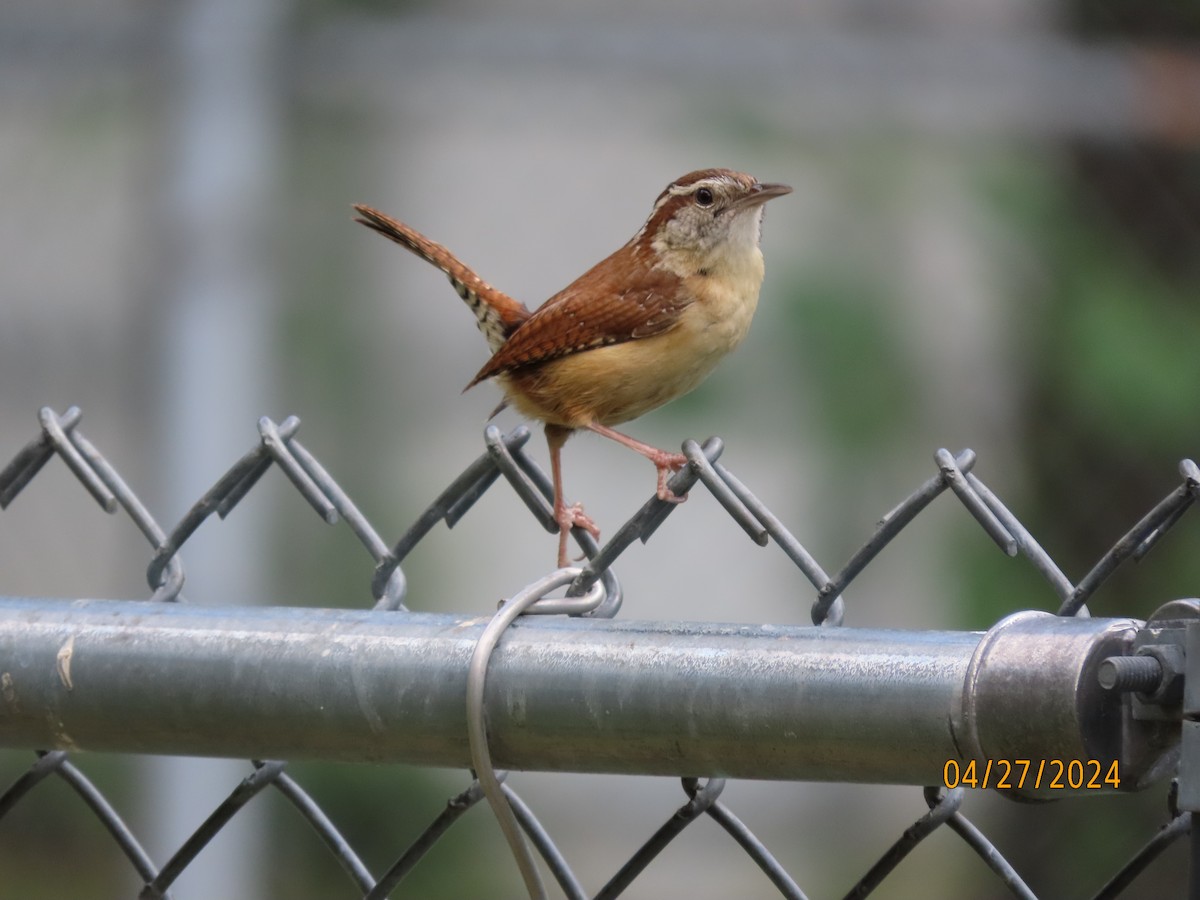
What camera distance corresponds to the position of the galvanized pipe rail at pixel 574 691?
1266 millimetres

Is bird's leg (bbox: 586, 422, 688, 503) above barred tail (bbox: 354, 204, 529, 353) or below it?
below

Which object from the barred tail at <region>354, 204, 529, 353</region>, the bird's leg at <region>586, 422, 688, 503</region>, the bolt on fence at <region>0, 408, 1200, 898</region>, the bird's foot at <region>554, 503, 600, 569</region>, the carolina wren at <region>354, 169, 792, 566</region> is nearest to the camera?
the bolt on fence at <region>0, 408, 1200, 898</region>

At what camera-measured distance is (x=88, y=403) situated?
577 cm

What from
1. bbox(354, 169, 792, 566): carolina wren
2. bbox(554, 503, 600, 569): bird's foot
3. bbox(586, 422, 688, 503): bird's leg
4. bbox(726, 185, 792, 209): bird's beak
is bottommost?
bbox(554, 503, 600, 569): bird's foot

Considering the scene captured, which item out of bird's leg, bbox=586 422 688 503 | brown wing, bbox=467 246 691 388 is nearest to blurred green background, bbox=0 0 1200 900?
brown wing, bbox=467 246 691 388

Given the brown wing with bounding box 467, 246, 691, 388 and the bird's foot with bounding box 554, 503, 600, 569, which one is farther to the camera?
the brown wing with bounding box 467, 246, 691, 388

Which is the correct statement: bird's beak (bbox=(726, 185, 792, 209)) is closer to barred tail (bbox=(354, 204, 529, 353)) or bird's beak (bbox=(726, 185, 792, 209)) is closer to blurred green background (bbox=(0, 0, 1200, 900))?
barred tail (bbox=(354, 204, 529, 353))

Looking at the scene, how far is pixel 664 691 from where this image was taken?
1.40 meters

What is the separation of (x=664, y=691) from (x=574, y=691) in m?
0.09

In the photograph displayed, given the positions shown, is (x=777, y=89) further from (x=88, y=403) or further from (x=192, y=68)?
(x=88, y=403)

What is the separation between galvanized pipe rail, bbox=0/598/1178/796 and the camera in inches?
49.8

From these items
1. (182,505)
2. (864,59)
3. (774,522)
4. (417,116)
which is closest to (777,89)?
(864,59)

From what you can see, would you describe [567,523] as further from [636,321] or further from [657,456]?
[636,321]

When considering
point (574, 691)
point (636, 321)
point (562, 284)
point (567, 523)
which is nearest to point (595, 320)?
point (636, 321)
